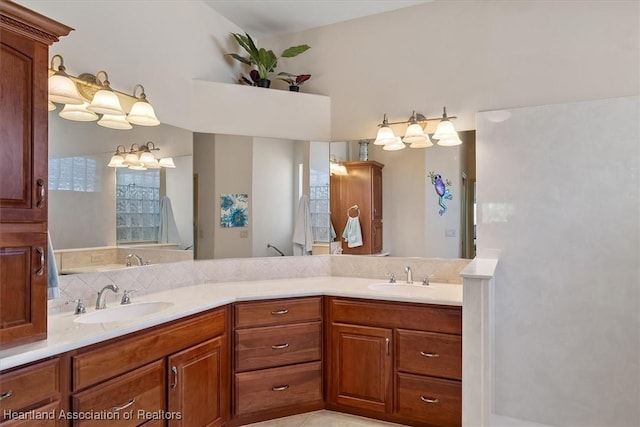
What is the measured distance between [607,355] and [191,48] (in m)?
3.62

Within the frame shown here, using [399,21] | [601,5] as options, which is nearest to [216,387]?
→ [399,21]

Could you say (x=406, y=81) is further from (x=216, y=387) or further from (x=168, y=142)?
(x=216, y=387)

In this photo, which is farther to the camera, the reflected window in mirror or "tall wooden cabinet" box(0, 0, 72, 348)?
the reflected window in mirror

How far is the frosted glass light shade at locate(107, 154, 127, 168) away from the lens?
240 centimetres

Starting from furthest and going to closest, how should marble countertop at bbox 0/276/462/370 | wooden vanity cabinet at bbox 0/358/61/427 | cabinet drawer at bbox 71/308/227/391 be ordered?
cabinet drawer at bbox 71/308/227/391 < marble countertop at bbox 0/276/462/370 < wooden vanity cabinet at bbox 0/358/61/427

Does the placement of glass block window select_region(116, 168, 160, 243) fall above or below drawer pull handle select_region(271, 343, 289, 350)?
above

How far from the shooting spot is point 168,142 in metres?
2.77

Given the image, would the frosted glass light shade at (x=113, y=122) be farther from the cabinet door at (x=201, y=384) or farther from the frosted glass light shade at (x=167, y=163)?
the cabinet door at (x=201, y=384)

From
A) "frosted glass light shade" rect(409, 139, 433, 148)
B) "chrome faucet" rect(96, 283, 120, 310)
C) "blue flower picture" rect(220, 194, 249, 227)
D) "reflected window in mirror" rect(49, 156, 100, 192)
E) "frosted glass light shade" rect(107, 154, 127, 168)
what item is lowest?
"chrome faucet" rect(96, 283, 120, 310)

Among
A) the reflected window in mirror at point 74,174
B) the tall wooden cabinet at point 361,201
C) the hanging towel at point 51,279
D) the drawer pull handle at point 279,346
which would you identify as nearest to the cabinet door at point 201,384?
the drawer pull handle at point 279,346

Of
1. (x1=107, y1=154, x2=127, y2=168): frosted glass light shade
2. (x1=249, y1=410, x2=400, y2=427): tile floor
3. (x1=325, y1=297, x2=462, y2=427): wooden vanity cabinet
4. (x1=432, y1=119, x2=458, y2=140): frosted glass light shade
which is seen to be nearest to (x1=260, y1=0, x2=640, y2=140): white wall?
(x1=432, y1=119, x2=458, y2=140): frosted glass light shade

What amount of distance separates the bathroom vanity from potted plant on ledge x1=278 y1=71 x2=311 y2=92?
167cm

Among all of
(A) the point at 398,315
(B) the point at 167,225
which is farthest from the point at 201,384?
(A) the point at 398,315

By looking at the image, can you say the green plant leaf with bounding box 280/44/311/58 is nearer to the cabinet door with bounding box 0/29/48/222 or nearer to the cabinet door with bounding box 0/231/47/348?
the cabinet door with bounding box 0/29/48/222
